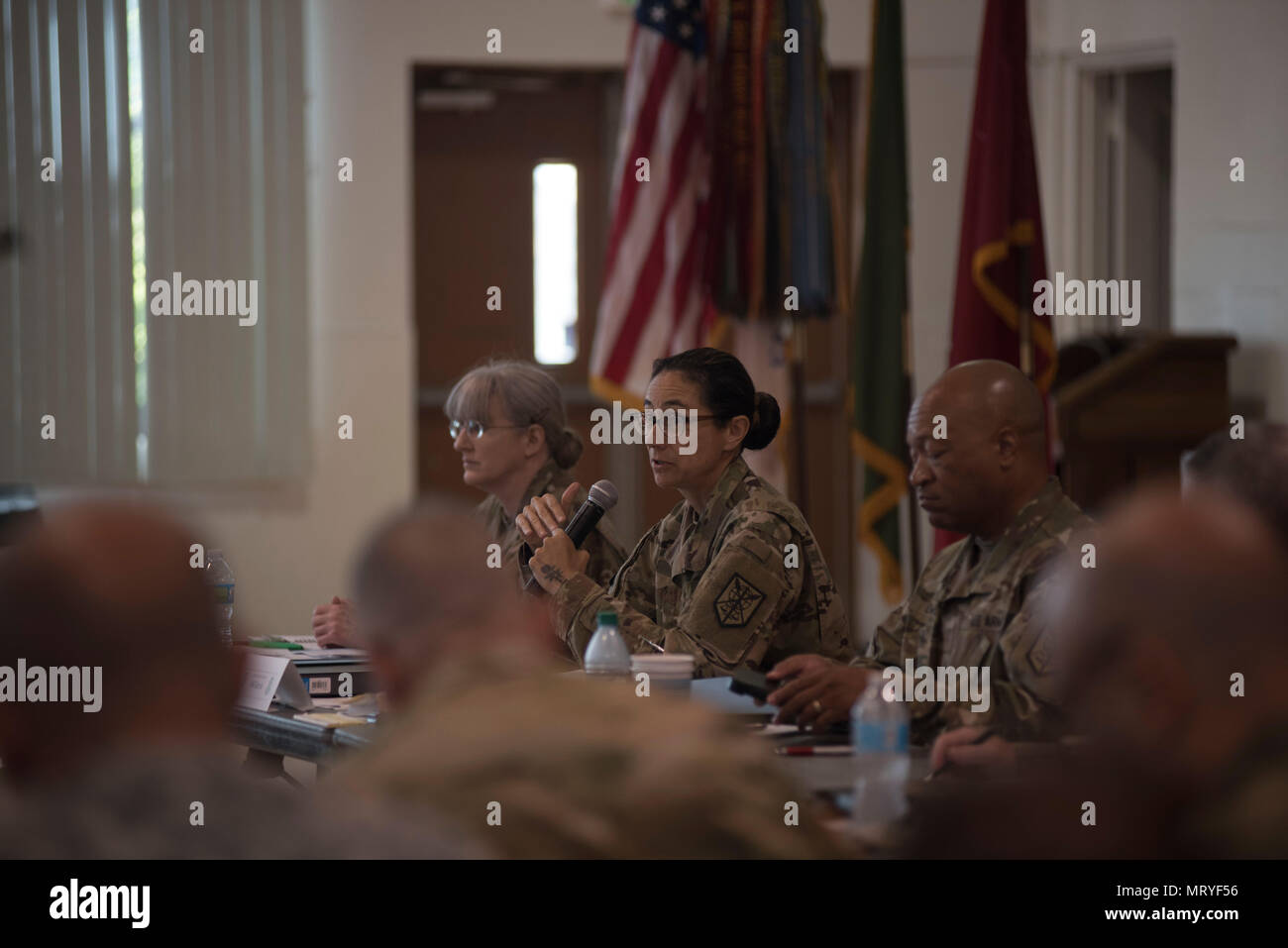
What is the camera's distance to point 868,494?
4.66 meters

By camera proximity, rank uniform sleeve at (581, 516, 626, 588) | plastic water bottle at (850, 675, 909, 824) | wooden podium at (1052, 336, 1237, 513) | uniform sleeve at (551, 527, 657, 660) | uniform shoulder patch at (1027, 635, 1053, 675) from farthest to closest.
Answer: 1. wooden podium at (1052, 336, 1237, 513)
2. uniform sleeve at (581, 516, 626, 588)
3. uniform sleeve at (551, 527, 657, 660)
4. uniform shoulder patch at (1027, 635, 1053, 675)
5. plastic water bottle at (850, 675, 909, 824)

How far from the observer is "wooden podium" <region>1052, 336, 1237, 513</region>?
5.40 m

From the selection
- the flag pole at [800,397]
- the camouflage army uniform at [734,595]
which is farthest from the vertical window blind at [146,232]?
the camouflage army uniform at [734,595]

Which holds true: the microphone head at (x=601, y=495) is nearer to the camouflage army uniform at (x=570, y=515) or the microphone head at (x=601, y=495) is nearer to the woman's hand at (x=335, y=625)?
the camouflage army uniform at (x=570, y=515)

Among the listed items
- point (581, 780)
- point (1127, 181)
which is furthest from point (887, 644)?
point (1127, 181)

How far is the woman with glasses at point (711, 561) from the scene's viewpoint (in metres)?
2.99

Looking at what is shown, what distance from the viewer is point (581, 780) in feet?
4.04

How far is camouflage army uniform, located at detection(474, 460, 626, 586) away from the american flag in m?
0.89

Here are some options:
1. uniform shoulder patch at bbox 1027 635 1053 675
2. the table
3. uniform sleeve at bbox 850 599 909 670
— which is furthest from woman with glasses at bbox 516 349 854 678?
uniform shoulder patch at bbox 1027 635 1053 675

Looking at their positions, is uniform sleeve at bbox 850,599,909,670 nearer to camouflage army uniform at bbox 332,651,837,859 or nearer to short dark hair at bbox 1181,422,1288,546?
short dark hair at bbox 1181,422,1288,546

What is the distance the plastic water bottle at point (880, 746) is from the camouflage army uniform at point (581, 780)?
27.6 inches

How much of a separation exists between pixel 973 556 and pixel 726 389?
0.75 metres
